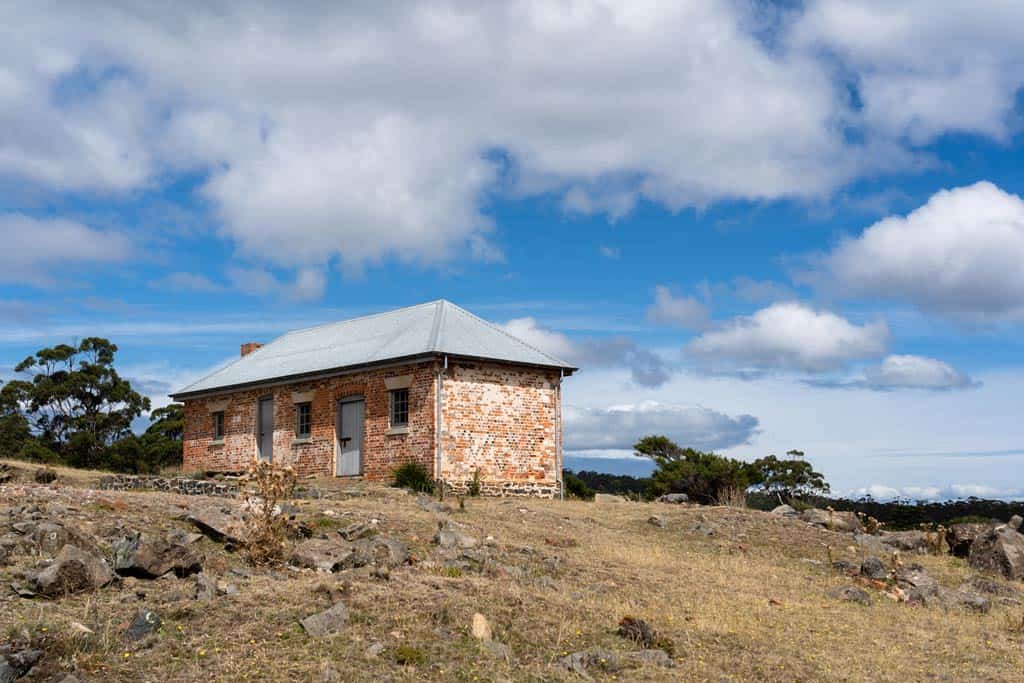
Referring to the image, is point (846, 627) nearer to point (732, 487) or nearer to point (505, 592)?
point (505, 592)

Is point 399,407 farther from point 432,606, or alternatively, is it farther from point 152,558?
point 432,606

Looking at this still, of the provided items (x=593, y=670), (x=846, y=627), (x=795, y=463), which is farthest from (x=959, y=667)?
(x=795, y=463)

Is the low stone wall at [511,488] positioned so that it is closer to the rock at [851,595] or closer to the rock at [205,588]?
the rock at [851,595]

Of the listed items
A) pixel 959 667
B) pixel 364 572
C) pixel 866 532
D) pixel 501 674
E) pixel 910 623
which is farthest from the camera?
pixel 866 532

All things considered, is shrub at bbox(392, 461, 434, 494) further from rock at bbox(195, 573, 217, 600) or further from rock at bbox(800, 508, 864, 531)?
rock at bbox(195, 573, 217, 600)

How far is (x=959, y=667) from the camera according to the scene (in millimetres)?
10125

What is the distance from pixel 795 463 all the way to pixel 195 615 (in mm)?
28697

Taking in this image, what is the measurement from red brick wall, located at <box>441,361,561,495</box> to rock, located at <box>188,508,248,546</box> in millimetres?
11044

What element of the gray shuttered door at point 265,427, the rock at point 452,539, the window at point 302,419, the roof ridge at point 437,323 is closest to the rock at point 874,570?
the rock at point 452,539

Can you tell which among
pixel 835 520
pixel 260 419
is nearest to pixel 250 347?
pixel 260 419

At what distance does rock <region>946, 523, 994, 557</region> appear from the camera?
18922 millimetres

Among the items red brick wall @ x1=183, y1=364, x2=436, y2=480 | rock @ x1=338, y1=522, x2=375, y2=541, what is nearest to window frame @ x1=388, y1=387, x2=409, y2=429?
red brick wall @ x1=183, y1=364, x2=436, y2=480

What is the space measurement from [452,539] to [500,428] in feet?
36.2

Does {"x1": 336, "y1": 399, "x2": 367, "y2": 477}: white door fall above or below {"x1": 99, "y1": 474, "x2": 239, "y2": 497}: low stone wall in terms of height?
above
